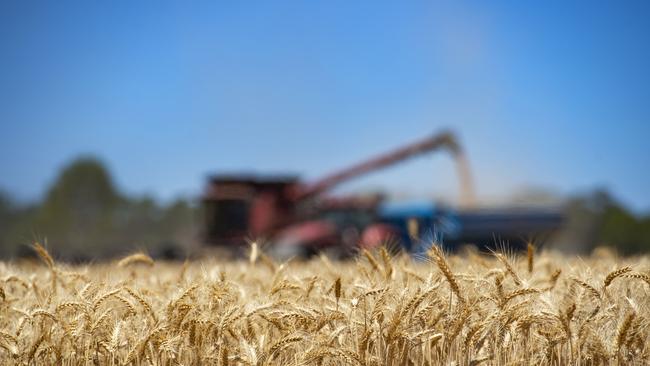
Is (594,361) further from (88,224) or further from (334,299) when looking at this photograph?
(88,224)

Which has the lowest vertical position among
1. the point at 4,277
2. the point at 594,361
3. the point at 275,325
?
the point at 594,361

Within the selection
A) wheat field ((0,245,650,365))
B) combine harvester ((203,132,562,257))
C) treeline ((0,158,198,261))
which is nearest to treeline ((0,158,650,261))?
treeline ((0,158,198,261))

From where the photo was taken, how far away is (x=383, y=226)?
1388 cm

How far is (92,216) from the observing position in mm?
50156

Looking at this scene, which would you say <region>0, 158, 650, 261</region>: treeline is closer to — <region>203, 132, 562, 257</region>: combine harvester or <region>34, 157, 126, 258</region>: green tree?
<region>34, 157, 126, 258</region>: green tree

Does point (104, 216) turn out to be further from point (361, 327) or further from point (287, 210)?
point (361, 327)

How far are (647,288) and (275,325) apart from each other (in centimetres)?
200

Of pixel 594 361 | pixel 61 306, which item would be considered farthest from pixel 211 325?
pixel 594 361

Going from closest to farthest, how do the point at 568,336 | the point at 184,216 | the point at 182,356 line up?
the point at 568,336
the point at 182,356
the point at 184,216

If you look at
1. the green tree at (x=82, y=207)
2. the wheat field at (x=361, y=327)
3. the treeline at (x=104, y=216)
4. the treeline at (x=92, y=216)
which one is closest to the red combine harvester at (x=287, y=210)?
the wheat field at (x=361, y=327)

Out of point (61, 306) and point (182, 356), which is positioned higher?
point (61, 306)

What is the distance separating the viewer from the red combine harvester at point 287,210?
47.1 ft

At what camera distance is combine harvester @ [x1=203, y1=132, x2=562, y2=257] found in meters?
13.6

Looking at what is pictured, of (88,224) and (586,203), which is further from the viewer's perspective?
(88,224)
